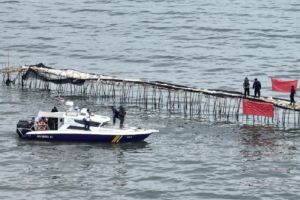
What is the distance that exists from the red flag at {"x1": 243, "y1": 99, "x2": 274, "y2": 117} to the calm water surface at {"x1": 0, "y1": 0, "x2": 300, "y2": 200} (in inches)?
62.2

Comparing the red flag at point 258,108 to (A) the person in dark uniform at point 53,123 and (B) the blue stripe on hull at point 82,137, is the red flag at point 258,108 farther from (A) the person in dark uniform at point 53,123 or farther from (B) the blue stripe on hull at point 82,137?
(A) the person in dark uniform at point 53,123

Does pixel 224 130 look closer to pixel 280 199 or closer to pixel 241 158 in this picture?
pixel 241 158

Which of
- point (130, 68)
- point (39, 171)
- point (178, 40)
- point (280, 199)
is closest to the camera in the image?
point (280, 199)

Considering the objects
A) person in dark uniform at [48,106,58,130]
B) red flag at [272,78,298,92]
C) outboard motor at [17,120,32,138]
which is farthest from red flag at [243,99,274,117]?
outboard motor at [17,120,32,138]

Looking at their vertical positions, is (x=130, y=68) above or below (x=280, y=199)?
above

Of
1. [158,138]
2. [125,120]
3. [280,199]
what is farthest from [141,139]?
[280,199]

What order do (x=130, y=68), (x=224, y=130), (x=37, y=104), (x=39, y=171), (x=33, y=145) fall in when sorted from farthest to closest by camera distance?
1. (x=130, y=68)
2. (x=37, y=104)
3. (x=224, y=130)
4. (x=33, y=145)
5. (x=39, y=171)

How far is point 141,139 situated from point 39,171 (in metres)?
11.5

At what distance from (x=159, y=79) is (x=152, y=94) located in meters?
10.3

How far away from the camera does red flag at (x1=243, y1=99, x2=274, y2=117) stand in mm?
89500

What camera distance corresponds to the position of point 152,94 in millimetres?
105375

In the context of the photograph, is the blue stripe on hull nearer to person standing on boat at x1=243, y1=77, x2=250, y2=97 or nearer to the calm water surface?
the calm water surface

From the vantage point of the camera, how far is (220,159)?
261 ft

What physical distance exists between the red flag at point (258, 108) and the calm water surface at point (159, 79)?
158 centimetres
